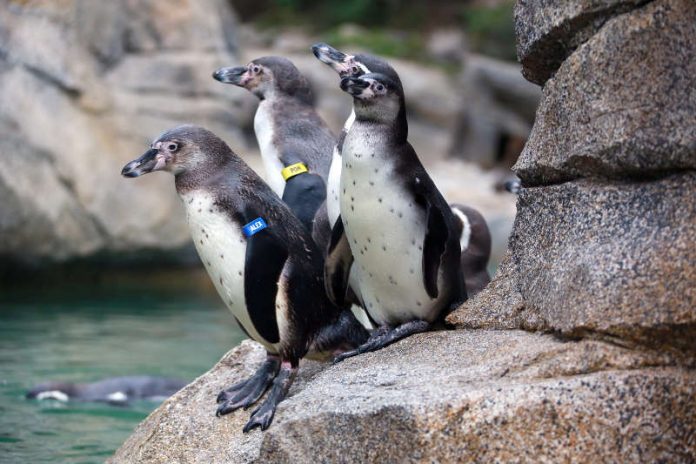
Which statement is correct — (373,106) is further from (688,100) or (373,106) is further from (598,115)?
(688,100)

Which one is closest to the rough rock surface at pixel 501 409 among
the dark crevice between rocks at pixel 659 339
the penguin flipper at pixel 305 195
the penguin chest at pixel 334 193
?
the dark crevice between rocks at pixel 659 339

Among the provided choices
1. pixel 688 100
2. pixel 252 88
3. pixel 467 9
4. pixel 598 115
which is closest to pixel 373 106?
pixel 598 115

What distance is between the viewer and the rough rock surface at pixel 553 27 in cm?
319

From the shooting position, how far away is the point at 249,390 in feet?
12.6

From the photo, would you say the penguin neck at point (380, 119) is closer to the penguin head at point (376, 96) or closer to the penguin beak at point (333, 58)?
the penguin head at point (376, 96)

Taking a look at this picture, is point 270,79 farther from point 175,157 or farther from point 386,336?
point 386,336

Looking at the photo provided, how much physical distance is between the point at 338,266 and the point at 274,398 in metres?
0.63

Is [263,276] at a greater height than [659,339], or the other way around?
[659,339]

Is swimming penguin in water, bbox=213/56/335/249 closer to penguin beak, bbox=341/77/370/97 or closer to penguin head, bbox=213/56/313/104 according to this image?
penguin head, bbox=213/56/313/104

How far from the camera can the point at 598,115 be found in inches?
123

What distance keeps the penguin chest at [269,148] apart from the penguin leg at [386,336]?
1.38 m

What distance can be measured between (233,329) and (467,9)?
38.2 ft

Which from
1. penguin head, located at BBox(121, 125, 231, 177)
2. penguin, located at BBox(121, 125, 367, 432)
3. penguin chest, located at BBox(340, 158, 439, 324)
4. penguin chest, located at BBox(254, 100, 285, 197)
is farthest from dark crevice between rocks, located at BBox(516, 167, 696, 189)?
penguin chest, located at BBox(254, 100, 285, 197)

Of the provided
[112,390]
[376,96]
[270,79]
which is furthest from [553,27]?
[112,390]
